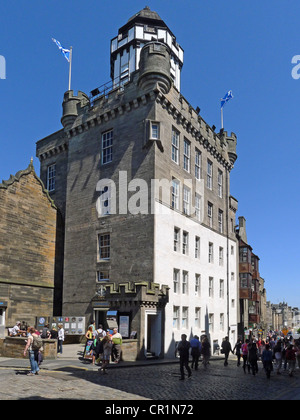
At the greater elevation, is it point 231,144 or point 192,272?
point 231,144

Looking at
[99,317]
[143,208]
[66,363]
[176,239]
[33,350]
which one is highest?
[143,208]

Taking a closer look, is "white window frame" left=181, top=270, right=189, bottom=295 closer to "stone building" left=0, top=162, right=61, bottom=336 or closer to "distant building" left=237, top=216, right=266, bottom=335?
"stone building" left=0, top=162, right=61, bottom=336

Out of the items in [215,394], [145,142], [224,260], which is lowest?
[215,394]

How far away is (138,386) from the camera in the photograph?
558 inches

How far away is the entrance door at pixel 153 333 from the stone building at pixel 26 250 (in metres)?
8.23

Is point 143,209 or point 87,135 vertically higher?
point 87,135

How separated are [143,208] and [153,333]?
809 cm

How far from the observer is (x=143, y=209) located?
27.5m

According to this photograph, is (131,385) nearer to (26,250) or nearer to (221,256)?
(26,250)

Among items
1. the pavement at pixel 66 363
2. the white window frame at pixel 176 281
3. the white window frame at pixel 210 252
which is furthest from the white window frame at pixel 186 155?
the pavement at pixel 66 363

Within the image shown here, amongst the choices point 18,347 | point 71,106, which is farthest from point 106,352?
point 71,106
